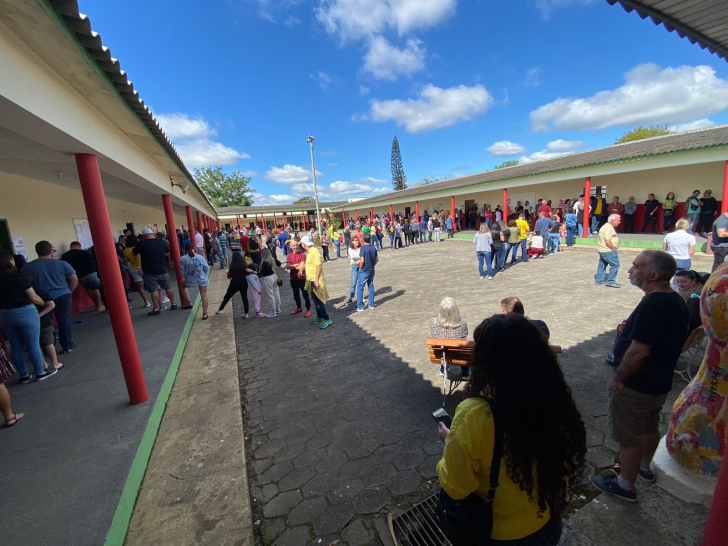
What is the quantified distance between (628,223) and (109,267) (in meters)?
17.7

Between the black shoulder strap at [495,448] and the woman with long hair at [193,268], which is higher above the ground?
the woman with long hair at [193,268]

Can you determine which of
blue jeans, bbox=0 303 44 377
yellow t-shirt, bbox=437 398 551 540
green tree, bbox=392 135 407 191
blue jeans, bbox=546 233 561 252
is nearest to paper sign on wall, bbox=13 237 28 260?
blue jeans, bbox=0 303 44 377

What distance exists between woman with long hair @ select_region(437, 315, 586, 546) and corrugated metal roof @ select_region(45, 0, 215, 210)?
9.70ft

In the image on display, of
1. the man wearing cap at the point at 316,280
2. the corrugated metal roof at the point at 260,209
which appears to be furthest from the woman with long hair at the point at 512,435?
the corrugated metal roof at the point at 260,209

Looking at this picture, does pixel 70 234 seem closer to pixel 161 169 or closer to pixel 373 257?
pixel 161 169

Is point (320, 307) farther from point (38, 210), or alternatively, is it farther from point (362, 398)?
point (38, 210)

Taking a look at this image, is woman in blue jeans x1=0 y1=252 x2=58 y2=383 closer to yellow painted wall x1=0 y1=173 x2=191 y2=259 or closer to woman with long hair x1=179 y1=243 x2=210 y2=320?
woman with long hair x1=179 y1=243 x2=210 y2=320

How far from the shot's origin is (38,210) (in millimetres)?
6676

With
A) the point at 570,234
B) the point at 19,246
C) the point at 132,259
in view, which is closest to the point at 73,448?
the point at 19,246

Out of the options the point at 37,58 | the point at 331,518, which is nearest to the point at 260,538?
the point at 331,518

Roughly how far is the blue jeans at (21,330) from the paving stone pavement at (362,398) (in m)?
2.35

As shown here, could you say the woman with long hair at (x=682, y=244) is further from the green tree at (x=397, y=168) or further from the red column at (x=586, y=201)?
the green tree at (x=397, y=168)

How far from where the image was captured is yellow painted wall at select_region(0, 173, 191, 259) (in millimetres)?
5805

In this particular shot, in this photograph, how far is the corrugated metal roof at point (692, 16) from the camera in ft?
6.84
